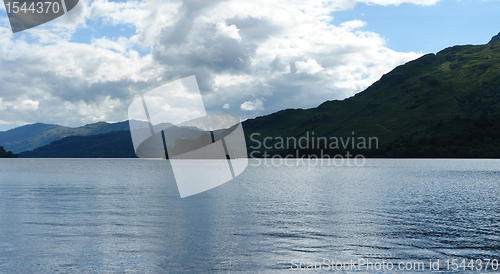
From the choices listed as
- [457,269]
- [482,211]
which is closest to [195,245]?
[457,269]

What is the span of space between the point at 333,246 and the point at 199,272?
38.6 feet

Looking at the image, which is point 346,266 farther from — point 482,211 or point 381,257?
point 482,211

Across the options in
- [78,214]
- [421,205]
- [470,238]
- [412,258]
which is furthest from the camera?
[421,205]

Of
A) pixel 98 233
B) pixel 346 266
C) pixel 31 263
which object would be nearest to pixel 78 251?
pixel 31 263

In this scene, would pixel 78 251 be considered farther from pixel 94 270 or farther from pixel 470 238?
pixel 470 238

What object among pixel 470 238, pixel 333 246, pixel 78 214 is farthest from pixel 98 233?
pixel 470 238

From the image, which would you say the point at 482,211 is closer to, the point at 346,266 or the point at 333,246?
the point at 333,246

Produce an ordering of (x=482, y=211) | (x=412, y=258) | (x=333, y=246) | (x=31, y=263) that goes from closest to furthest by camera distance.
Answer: (x=31, y=263)
(x=412, y=258)
(x=333, y=246)
(x=482, y=211)

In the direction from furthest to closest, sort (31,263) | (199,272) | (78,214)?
1. (78,214)
2. (31,263)
3. (199,272)

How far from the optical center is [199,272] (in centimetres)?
2484

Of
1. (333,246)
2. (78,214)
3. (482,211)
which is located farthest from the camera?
(482,211)

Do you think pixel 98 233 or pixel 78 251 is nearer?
pixel 78 251

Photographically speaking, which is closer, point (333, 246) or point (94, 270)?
point (94, 270)

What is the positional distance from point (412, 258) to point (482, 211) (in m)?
30.5
